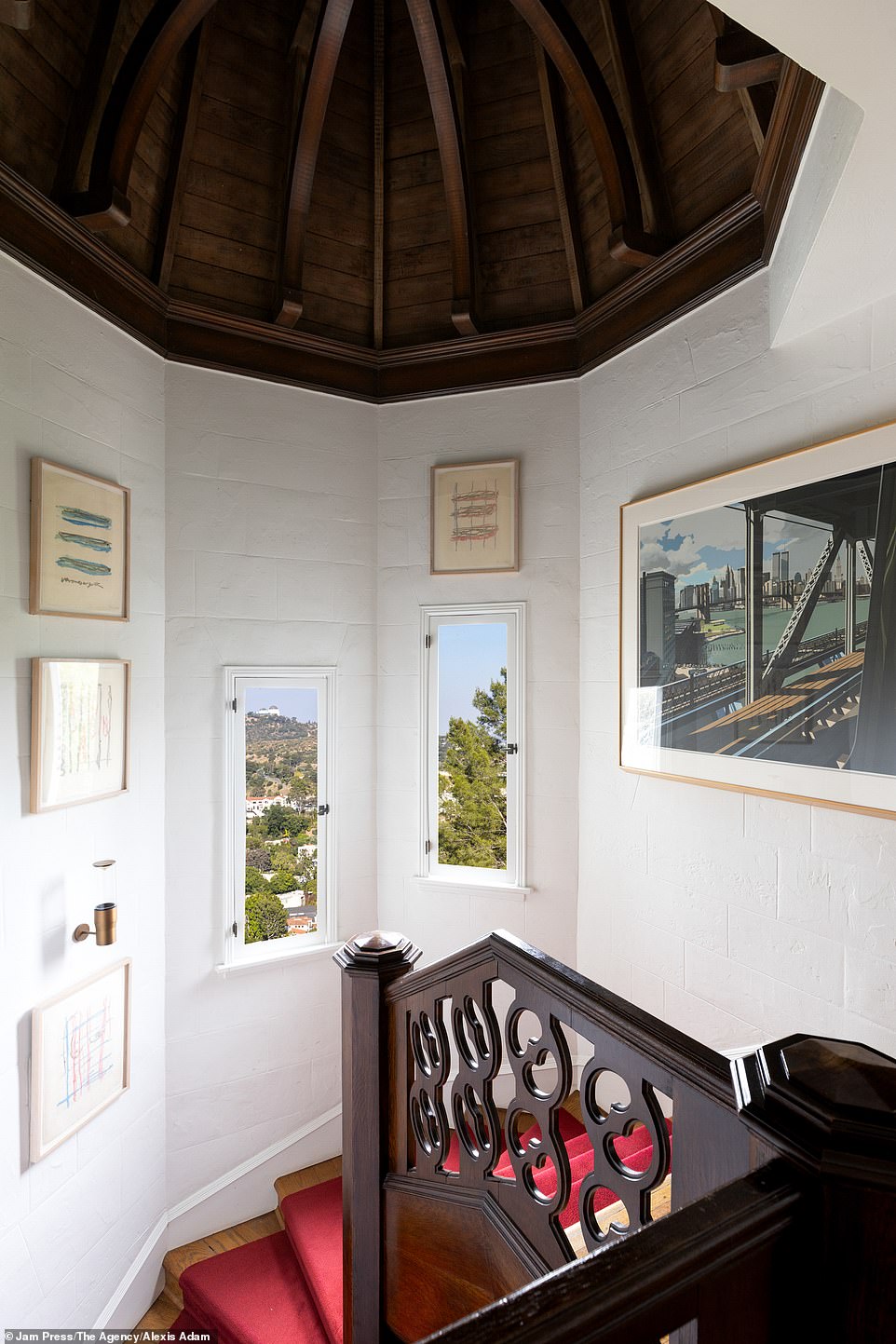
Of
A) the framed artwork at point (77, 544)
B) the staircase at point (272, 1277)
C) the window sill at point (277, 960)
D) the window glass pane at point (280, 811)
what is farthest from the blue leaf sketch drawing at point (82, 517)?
the staircase at point (272, 1277)

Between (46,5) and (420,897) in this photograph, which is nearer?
(46,5)

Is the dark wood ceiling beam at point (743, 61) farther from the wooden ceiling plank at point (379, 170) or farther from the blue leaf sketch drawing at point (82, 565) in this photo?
the blue leaf sketch drawing at point (82, 565)

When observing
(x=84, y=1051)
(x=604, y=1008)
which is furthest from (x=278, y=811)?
(x=604, y=1008)

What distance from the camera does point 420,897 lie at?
11.7 feet

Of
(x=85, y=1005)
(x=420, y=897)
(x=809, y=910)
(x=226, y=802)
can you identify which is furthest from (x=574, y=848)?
(x=85, y=1005)

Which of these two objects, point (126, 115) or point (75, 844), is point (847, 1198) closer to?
point (75, 844)

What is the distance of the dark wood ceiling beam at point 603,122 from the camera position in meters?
2.48

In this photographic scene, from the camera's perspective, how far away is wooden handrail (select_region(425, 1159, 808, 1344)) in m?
0.59

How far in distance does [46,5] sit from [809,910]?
3.62 metres

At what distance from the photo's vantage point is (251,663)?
334 cm

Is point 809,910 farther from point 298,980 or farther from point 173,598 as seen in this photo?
point 173,598

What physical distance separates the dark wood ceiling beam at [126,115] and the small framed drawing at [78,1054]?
2.63m

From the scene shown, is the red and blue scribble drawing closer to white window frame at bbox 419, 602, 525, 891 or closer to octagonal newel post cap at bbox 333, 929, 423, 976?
octagonal newel post cap at bbox 333, 929, 423, 976

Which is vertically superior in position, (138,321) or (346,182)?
(346,182)
